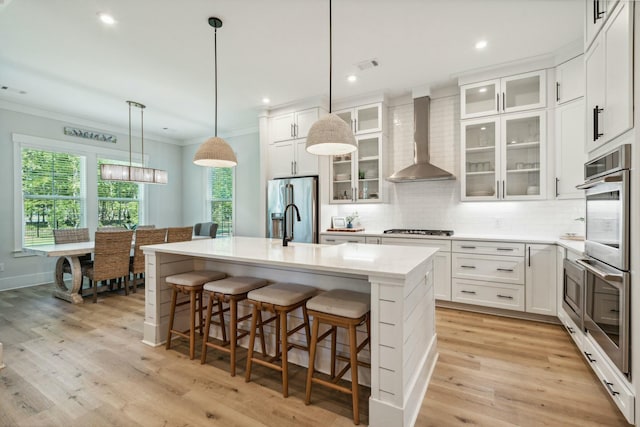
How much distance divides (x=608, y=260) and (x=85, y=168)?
7.24m

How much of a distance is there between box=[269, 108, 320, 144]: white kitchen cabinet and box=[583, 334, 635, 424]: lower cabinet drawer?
3954 mm

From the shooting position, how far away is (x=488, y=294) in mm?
3473

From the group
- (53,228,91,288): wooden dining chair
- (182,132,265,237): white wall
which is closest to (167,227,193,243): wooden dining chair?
(53,228,91,288): wooden dining chair

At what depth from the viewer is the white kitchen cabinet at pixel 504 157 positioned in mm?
3494

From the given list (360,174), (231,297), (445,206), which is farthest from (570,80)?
(231,297)

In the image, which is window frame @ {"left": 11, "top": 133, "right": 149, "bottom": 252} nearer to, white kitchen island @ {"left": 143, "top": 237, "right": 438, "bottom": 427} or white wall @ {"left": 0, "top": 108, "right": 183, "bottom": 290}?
white wall @ {"left": 0, "top": 108, "right": 183, "bottom": 290}

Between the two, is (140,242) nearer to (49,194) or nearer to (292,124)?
(49,194)

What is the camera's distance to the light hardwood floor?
5.83ft

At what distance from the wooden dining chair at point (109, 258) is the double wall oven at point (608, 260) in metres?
5.13

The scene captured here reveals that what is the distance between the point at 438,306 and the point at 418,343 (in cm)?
206

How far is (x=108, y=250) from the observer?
13.6 ft

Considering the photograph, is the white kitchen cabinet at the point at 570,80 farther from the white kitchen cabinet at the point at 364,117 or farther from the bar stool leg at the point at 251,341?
the bar stool leg at the point at 251,341

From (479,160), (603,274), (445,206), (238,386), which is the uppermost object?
(479,160)

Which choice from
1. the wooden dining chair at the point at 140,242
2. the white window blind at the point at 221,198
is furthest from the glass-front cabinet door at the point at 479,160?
the white window blind at the point at 221,198
